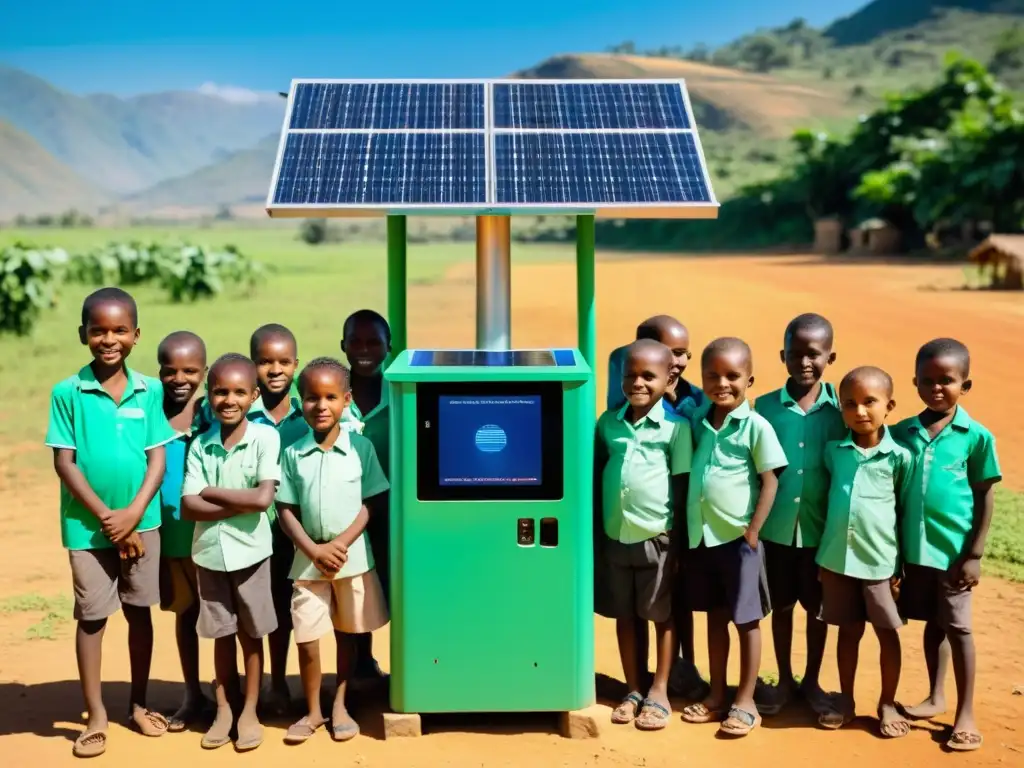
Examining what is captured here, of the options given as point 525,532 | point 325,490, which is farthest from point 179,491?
point 525,532

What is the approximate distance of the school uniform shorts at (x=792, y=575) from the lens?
4.96m

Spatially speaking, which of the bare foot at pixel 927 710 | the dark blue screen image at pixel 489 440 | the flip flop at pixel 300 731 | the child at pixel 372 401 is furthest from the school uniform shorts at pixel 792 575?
the flip flop at pixel 300 731

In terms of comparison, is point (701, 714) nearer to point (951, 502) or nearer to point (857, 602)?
point (857, 602)

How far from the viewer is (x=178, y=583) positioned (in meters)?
4.87

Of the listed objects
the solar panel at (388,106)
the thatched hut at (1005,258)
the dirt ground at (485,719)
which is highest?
the thatched hut at (1005,258)

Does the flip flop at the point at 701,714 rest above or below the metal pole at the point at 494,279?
below

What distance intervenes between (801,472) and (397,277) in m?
1.94

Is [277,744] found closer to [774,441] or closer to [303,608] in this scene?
[303,608]

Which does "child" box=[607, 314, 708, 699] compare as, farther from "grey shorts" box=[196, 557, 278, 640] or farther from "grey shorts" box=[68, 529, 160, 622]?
"grey shorts" box=[68, 529, 160, 622]

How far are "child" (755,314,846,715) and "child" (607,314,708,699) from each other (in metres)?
0.31

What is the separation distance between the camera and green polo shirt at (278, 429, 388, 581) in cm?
464

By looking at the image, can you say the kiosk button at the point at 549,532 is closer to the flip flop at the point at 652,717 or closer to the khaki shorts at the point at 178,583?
the flip flop at the point at 652,717

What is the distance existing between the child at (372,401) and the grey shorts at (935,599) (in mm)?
2095

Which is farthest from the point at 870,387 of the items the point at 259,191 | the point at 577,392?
the point at 259,191
